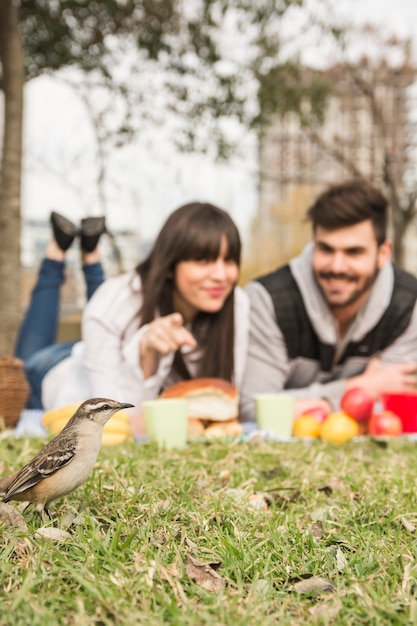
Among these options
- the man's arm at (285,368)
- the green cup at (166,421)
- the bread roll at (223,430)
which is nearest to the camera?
the green cup at (166,421)

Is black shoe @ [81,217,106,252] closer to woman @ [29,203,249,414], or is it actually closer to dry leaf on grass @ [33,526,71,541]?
woman @ [29,203,249,414]

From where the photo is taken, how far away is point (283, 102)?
1120cm

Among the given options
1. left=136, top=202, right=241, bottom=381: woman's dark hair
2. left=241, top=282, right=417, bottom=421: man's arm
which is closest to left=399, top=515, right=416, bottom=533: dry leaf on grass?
left=241, top=282, right=417, bottom=421: man's arm

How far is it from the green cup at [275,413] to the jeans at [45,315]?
2479 mm

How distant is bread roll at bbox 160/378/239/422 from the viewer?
4098 millimetres

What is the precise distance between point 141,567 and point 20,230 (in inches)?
341

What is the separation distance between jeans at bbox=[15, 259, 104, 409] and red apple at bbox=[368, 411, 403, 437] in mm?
2829

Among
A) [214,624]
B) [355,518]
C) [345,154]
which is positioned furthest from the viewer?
[345,154]

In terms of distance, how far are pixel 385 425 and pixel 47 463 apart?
2628mm

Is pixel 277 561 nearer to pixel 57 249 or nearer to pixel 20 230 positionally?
pixel 57 249

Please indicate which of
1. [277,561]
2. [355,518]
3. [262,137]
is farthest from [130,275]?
[262,137]

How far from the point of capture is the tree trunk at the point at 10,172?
9.62 m

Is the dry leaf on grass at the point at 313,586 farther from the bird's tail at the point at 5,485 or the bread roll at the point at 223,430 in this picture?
the bread roll at the point at 223,430

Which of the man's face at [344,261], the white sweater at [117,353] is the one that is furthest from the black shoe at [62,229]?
the man's face at [344,261]
